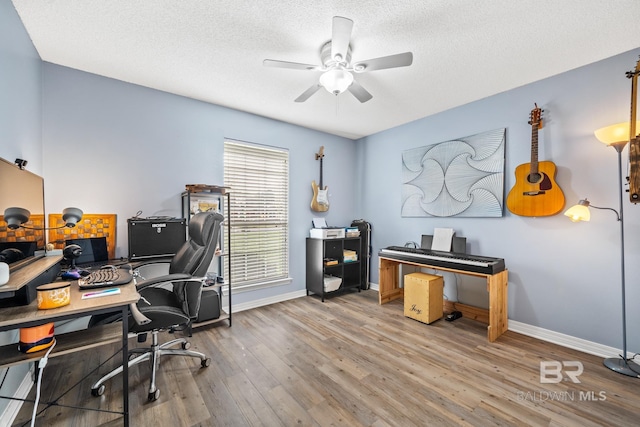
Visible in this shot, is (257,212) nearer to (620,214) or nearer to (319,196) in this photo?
(319,196)

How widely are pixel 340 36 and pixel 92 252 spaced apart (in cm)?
266

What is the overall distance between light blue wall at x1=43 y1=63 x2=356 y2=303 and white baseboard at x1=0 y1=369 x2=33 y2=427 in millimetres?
1077

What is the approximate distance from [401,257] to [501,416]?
1778 mm

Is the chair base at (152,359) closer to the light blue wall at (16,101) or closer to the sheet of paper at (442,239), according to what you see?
the light blue wall at (16,101)

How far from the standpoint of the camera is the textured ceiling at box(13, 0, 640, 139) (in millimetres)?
1686

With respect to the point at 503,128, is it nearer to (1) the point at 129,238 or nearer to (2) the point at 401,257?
(2) the point at 401,257

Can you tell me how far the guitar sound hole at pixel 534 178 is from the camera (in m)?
2.56

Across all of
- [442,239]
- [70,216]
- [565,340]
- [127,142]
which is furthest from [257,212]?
[565,340]

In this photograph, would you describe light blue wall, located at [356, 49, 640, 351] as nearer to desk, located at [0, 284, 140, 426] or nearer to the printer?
the printer

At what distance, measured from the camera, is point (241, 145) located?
338cm

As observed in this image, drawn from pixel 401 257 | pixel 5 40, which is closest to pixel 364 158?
pixel 401 257

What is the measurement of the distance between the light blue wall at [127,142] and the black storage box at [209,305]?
473 mm

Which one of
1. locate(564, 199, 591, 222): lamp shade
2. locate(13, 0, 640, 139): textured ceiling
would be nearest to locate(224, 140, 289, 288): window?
locate(13, 0, 640, 139): textured ceiling

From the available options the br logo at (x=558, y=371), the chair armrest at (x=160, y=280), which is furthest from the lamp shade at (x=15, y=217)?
the br logo at (x=558, y=371)
